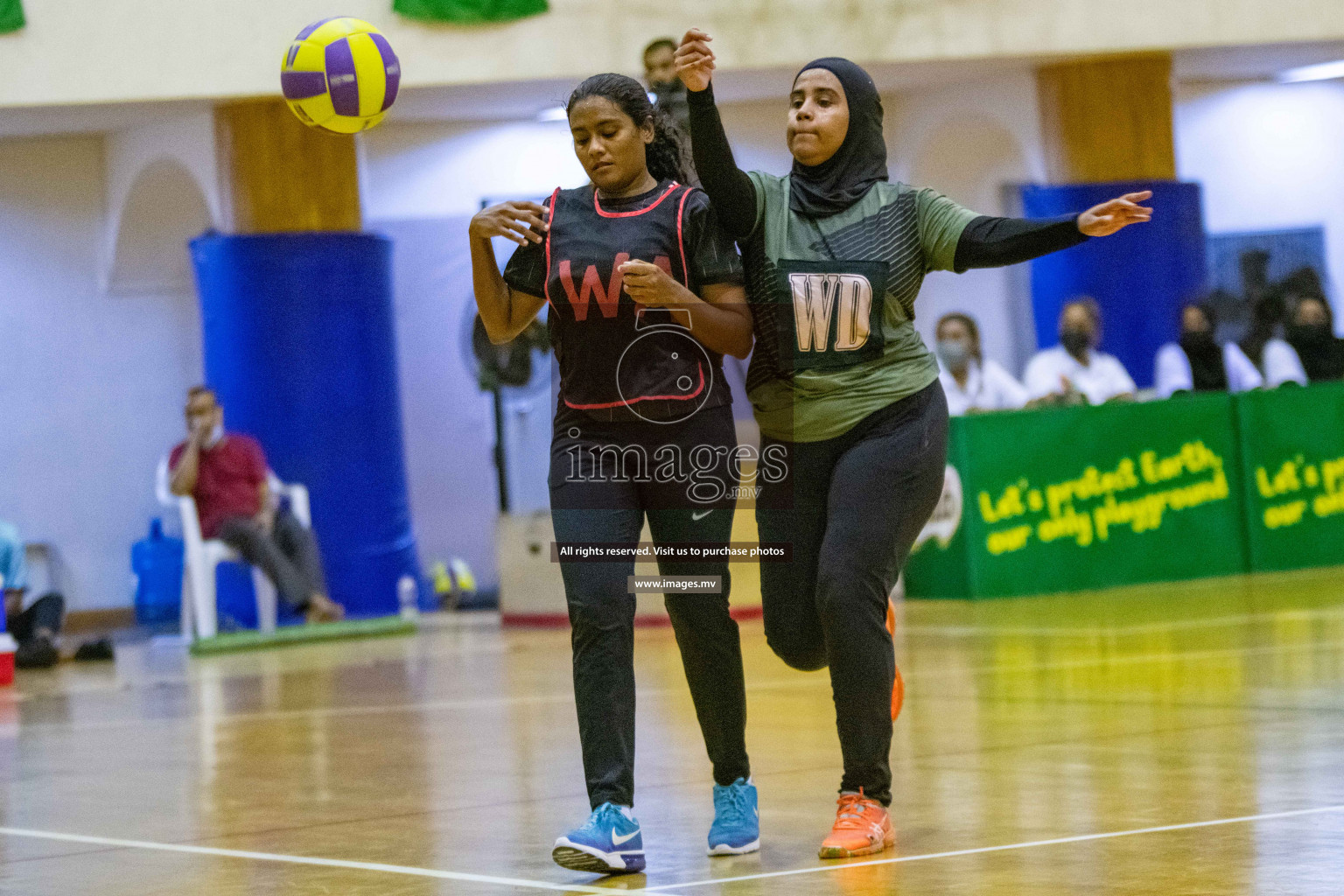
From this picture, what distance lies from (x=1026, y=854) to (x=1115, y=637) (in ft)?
16.1

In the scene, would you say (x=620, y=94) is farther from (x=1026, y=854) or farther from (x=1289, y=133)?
(x=1289, y=133)

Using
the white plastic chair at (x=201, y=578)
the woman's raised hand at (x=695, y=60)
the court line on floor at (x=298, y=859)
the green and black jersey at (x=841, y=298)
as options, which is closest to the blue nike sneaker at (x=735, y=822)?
the court line on floor at (x=298, y=859)

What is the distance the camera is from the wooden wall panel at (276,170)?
12719mm

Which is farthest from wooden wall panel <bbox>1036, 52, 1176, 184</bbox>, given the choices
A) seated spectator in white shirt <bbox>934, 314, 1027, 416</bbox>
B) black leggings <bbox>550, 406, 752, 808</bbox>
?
black leggings <bbox>550, 406, 752, 808</bbox>

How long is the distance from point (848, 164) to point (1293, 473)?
8584 mm

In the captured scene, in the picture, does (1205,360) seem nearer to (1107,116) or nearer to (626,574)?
(1107,116)

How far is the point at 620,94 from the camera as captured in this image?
4.06 meters

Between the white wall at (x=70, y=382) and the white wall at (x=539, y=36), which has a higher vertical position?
the white wall at (x=539, y=36)

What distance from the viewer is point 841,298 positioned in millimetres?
4160

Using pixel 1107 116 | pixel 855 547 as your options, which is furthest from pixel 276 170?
pixel 855 547

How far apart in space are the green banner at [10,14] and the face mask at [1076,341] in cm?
727

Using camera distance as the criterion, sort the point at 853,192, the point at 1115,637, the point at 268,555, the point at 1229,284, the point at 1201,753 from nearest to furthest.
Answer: the point at 853,192 → the point at 1201,753 → the point at 1115,637 → the point at 268,555 → the point at 1229,284

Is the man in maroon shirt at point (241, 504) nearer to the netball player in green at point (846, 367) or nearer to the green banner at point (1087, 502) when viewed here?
the green banner at point (1087, 502)

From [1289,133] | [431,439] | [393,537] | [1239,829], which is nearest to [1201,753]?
[1239,829]
